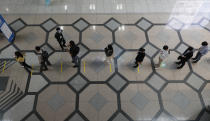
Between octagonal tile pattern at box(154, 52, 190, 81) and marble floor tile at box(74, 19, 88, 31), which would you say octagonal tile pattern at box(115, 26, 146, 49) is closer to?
octagonal tile pattern at box(154, 52, 190, 81)

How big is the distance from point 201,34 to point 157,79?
3034mm

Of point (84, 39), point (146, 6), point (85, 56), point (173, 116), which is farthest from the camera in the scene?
point (146, 6)

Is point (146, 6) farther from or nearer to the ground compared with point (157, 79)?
farther from the ground

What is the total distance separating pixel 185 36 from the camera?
6.65 meters

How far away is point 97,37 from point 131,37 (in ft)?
4.55

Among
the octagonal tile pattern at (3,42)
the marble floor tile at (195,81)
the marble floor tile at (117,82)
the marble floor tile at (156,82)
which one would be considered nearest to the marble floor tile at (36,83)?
the octagonal tile pattern at (3,42)

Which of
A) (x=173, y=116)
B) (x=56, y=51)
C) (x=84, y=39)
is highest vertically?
(x=84, y=39)

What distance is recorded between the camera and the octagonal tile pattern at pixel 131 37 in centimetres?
639

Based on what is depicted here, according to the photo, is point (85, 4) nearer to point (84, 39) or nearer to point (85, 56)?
point (84, 39)

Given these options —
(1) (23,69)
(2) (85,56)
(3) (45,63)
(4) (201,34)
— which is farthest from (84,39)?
(4) (201,34)

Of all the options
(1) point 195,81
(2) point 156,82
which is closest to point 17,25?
(2) point 156,82

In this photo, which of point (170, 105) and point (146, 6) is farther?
point (146, 6)

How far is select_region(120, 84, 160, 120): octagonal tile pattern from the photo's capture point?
493 centimetres

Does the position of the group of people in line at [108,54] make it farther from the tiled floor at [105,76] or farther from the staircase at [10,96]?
the staircase at [10,96]
